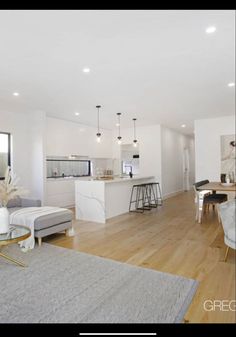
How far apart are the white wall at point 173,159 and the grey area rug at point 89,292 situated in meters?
4.75

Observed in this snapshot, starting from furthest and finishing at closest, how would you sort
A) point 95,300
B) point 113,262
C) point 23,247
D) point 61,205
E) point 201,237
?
point 61,205 < point 201,237 < point 23,247 < point 113,262 < point 95,300

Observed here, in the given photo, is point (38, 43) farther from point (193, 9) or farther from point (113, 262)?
point (113, 262)

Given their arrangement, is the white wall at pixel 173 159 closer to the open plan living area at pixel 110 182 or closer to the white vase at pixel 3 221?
the open plan living area at pixel 110 182

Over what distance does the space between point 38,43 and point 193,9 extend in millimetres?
1416

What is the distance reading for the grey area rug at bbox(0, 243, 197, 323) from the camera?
1.52m

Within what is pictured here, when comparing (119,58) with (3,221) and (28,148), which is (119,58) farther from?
(28,148)

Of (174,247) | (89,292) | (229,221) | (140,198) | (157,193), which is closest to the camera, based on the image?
(89,292)

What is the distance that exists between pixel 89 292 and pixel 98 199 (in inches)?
96.4

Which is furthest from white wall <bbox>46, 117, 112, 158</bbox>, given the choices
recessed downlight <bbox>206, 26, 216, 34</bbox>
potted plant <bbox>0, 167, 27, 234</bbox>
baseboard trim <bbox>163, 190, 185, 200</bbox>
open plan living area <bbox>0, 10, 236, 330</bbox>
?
recessed downlight <bbox>206, 26, 216, 34</bbox>

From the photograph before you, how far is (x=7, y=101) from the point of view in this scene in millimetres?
4020

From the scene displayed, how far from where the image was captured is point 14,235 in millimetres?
2270

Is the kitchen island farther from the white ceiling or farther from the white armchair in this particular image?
the white armchair

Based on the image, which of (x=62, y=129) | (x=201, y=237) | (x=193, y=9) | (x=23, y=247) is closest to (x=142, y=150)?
(x=62, y=129)

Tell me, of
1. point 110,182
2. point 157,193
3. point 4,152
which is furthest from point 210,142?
point 4,152
